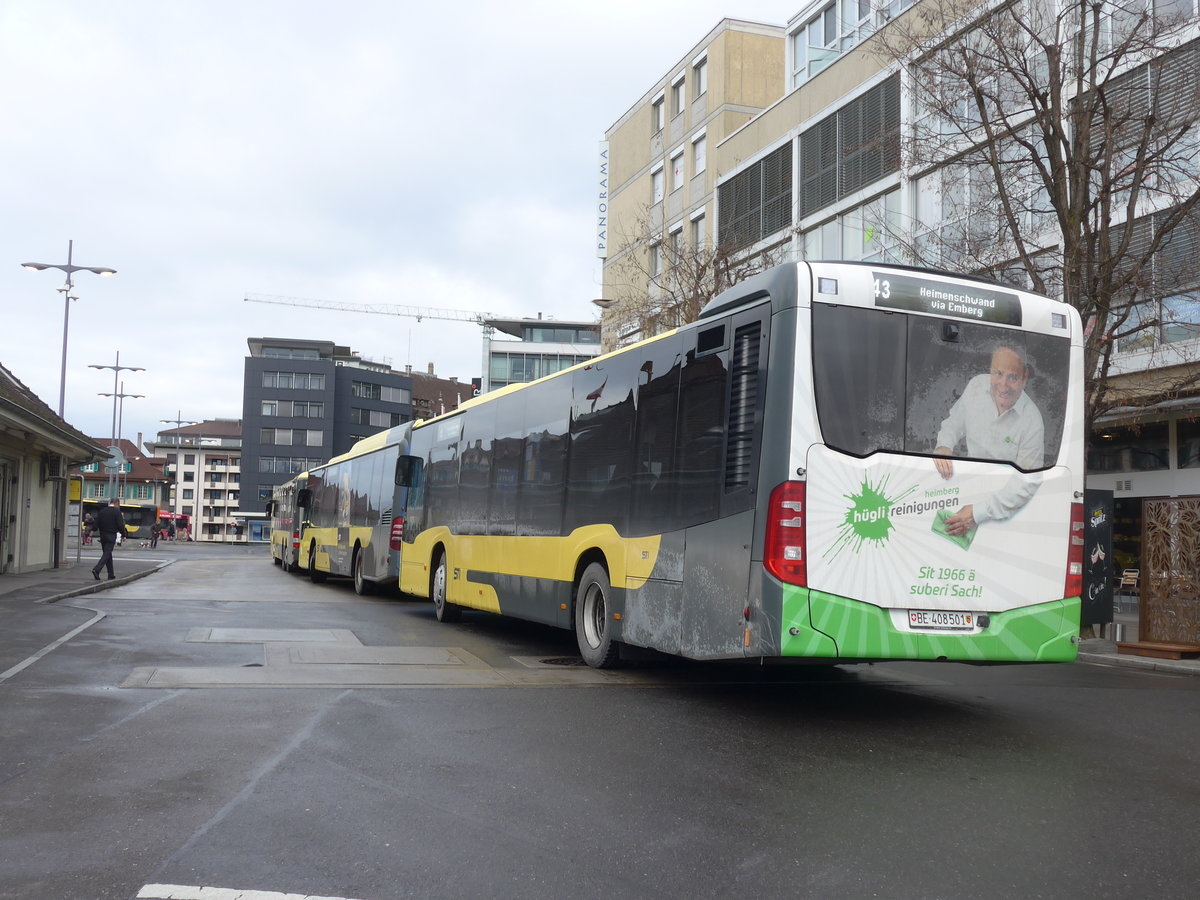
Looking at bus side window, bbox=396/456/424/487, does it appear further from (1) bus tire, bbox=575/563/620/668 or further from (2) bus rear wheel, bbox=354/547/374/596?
(1) bus tire, bbox=575/563/620/668

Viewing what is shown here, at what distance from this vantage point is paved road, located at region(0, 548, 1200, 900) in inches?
177

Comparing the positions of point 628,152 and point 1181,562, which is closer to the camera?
point 1181,562

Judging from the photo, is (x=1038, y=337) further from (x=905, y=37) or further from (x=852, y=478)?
(x=905, y=37)

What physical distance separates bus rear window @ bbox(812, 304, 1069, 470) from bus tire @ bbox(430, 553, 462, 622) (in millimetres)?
9673

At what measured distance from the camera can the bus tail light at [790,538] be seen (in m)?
7.66

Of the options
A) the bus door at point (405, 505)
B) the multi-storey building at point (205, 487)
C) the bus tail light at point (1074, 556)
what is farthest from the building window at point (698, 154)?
the multi-storey building at point (205, 487)

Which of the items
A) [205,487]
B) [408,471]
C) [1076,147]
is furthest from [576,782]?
[205,487]

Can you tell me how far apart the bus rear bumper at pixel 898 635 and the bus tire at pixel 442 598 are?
9496 millimetres

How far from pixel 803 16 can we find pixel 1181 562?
27520mm

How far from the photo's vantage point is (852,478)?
7.81 meters

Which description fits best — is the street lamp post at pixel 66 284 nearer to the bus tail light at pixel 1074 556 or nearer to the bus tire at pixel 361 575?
the bus tire at pixel 361 575

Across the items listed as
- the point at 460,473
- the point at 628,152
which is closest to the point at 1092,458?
the point at 460,473

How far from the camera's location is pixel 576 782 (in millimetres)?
6059

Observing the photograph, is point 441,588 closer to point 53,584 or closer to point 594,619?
point 594,619
